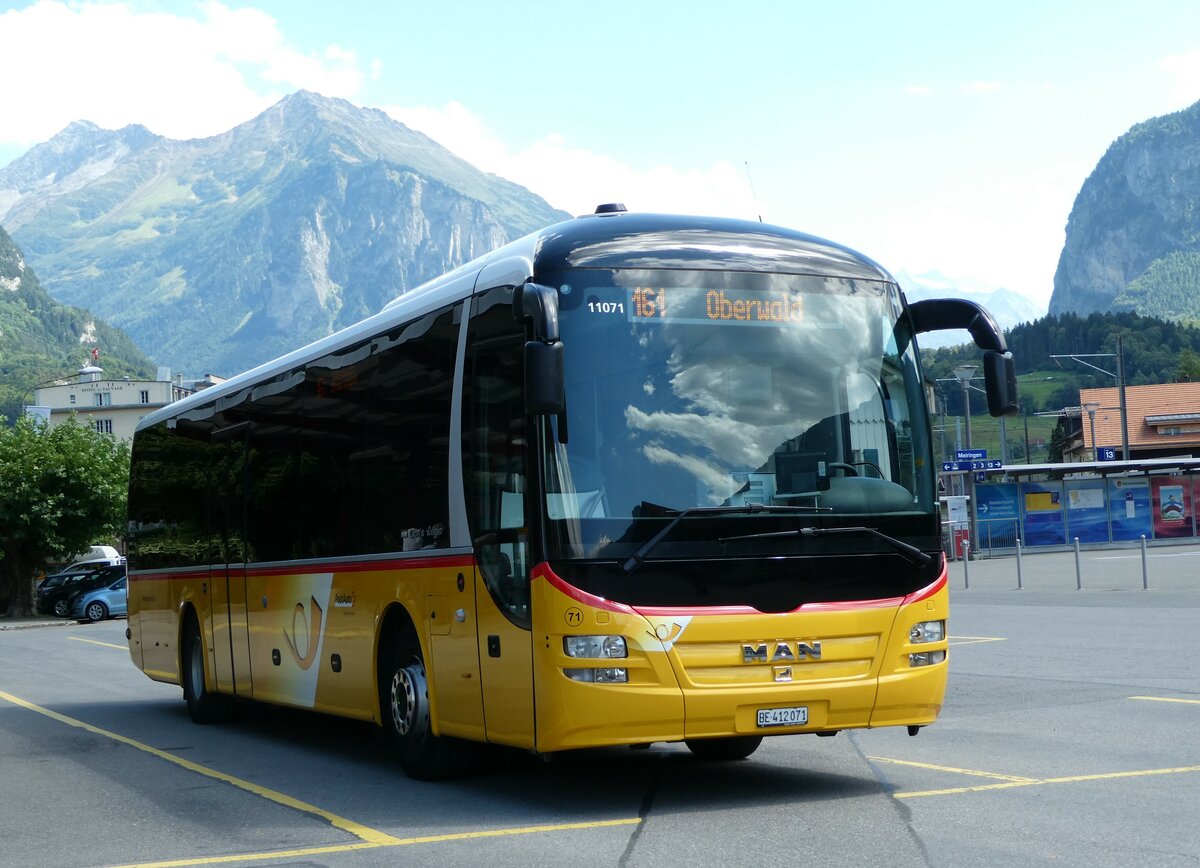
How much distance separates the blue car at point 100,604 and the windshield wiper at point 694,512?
42158mm

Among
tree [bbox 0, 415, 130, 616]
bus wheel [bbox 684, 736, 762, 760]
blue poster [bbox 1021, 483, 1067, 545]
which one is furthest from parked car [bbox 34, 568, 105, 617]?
bus wheel [bbox 684, 736, 762, 760]

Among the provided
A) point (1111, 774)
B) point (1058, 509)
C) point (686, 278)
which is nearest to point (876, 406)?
point (686, 278)

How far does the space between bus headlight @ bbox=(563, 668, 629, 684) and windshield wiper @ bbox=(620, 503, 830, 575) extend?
50 cm

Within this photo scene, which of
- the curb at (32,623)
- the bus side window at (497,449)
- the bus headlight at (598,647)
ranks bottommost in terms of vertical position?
the curb at (32,623)

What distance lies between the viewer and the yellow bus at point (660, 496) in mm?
7922

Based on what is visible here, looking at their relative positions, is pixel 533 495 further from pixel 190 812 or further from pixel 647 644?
pixel 190 812

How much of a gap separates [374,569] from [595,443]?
2.77 meters

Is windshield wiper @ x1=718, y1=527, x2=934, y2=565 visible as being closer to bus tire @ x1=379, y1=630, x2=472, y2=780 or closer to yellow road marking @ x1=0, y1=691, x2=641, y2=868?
yellow road marking @ x1=0, y1=691, x2=641, y2=868

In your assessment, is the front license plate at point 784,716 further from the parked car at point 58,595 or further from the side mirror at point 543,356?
the parked car at point 58,595

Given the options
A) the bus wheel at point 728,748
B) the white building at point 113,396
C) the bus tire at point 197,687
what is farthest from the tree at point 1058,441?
the bus wheel at point 728,748

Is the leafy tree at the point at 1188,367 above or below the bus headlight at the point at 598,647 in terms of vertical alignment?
above

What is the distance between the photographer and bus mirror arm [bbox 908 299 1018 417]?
871 cm

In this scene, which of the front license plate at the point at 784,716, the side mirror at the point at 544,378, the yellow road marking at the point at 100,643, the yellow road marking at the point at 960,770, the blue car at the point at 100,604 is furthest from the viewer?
the blue car at the point at 100,604

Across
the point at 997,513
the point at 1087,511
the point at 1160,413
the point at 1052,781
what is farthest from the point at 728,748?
the point at 1160,413
